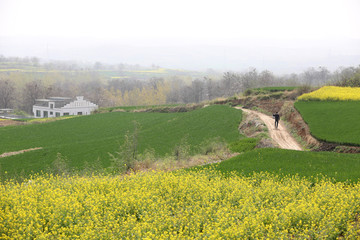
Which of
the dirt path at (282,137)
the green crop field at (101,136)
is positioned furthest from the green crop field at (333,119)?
the green crop field at (101,136)

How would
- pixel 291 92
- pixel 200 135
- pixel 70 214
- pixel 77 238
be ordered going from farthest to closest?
1. pixel 291 92
2. pixel 200 135
3. pixel 70 214
4. pixel 77 238

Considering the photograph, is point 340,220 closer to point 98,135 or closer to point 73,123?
point 98,135

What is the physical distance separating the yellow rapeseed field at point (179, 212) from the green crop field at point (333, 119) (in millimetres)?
12268

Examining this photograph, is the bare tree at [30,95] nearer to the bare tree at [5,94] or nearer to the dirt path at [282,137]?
the bare tree at [5,94]

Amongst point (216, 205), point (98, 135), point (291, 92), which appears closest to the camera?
point (216, 205)

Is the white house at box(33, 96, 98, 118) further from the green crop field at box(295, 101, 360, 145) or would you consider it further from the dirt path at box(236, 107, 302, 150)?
the green crop field at box(295, 101, 360, 145)

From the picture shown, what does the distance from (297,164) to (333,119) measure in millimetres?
14002

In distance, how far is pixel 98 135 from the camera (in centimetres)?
4319

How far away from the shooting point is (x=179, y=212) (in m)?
12.8

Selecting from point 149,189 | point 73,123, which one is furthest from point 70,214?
point 73,123

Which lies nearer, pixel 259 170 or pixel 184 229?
pixel 184 229

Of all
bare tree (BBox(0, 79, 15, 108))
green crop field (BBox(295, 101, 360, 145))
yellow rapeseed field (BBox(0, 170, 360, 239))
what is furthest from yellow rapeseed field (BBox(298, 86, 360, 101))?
bare tree (BBox(0, 79, 15, 108))

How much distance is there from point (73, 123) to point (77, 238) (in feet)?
140

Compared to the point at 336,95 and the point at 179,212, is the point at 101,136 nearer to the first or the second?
the point at 336,95
